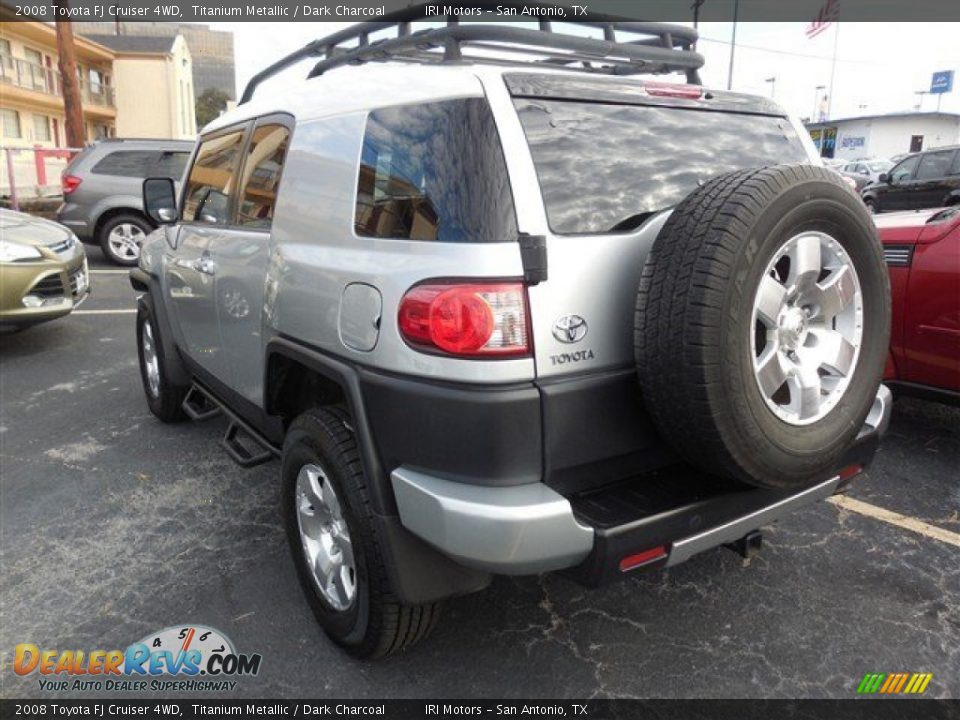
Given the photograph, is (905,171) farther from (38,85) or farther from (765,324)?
(38,85)

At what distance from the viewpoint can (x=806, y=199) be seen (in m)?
2.02

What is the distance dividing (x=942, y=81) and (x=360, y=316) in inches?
2802

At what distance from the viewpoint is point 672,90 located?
2484 millimetres

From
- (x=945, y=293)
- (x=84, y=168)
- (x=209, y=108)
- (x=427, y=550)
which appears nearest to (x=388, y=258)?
(x=427, y=550)

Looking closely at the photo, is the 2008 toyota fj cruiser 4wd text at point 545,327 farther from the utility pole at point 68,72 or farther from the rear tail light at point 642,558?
the utility pole at point 68,72

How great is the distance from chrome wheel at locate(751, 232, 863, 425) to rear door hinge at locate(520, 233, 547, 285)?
0.59 meters

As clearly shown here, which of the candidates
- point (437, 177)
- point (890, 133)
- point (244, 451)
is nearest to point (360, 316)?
point (437, 177)

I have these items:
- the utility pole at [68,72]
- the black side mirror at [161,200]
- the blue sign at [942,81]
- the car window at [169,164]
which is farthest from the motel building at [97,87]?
the blue sign at [942,81]

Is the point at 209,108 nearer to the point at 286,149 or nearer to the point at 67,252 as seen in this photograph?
the point at 67,252

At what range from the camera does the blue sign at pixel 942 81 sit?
189 feet

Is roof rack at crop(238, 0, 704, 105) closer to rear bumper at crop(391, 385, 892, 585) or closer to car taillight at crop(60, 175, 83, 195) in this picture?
rear bumper at crop(391, 385, 892, 585)

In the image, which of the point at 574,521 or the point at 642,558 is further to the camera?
the point at 642,558

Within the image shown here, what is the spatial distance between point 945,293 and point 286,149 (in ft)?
10.9

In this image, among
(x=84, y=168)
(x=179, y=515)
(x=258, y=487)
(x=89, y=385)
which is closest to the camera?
(x=179, y=515)
